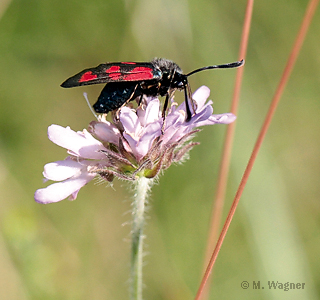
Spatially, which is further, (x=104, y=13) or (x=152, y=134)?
(x=104, y=13)

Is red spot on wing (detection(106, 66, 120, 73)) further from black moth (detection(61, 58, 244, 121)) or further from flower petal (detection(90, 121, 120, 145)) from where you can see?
flower petal (detection(90, 121, 120, 145))

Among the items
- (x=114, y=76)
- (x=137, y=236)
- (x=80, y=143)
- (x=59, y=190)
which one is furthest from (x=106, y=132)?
(x=137, y=236)

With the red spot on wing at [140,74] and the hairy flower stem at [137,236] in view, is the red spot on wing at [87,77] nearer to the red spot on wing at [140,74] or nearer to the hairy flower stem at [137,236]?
the red spot on wing at [140,74]

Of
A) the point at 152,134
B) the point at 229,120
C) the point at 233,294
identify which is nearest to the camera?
the point at 152,134

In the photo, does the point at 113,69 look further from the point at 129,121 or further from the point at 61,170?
the point at 61,170

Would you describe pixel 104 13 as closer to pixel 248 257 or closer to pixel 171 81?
pixel 171 81

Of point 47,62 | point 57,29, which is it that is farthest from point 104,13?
point 47,62

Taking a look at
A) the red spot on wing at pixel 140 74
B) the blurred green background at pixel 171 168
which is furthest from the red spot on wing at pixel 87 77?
the blurred green background at pixel 171 168

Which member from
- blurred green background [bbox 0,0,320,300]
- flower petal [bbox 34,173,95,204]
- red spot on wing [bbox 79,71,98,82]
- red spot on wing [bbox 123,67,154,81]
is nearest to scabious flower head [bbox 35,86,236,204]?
flower petal [bbox 34,173,95,204]
